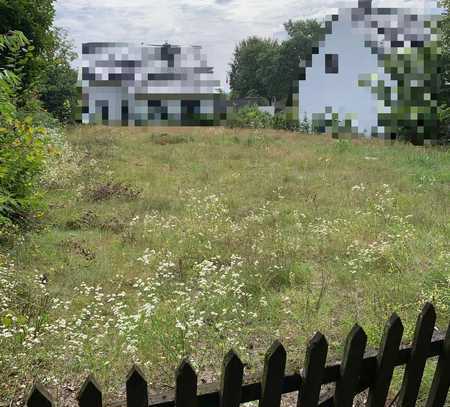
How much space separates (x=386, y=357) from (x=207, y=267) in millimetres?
2211

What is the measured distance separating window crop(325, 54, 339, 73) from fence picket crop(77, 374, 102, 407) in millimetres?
25309

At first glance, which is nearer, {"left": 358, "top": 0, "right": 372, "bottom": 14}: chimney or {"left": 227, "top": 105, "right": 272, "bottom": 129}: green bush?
{"left": 358, "top": 0, "right": 372, "bottom": 14}: chimney

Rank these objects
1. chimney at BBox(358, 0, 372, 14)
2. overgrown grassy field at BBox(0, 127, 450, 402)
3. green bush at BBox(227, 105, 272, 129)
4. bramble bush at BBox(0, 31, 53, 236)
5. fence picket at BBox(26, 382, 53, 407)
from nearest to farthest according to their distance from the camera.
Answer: fence picket at BBox(26, 382, 53, 407) < overgrown grassy field at BBox(0, 127, 450, 402) < bramble bush at BBox(0, 31, 53, 236) < chimney at BBox(358, 0, 372, 14) < green bush at BBox(227, 105, 272, 129)

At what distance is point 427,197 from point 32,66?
737cm

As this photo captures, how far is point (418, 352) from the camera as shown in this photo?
200cm

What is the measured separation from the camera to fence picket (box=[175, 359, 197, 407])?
153 centimetres

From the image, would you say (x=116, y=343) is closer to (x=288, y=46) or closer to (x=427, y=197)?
(x=427, y=197)

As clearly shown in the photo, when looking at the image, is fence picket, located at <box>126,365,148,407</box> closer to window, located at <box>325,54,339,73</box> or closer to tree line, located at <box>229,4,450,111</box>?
window, located at <box>325,54,339,73</box>

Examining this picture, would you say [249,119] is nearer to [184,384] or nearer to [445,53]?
[445,53]

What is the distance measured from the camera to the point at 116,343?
10.7 ft

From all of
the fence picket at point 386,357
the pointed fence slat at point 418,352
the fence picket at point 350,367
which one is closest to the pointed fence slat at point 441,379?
the pointed fence slat at point 418,352

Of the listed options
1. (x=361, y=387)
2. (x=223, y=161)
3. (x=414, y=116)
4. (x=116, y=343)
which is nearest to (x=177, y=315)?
(x=116, y=343)

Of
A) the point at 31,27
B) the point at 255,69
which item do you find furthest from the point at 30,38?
the point at 255,69

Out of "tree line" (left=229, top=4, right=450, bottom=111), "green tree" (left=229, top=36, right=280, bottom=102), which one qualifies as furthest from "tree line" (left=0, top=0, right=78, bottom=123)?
"green tree" (left=229, top=36, right=280, bottom=102)
